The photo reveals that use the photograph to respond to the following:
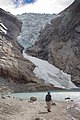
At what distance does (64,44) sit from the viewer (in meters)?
136

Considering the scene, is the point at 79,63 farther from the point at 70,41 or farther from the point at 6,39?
the point at 6,39

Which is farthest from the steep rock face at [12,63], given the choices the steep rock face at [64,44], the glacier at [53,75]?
the steep rock face at [64,44]

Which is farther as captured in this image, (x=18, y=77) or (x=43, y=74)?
(x=43, y=74)

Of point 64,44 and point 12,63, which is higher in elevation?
point 64,44

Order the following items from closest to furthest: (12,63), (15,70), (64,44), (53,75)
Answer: (15,70)
(12,63)
(53,75)
(64,44)

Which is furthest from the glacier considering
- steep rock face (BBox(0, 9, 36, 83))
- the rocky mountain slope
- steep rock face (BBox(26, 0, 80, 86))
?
steep rock face (BBox(0, 9, 36, 83))

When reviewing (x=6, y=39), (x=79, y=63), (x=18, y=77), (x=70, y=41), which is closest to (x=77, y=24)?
(x=70, y=41)

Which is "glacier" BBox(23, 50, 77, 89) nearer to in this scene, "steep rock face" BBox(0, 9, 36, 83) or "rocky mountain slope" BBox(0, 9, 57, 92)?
"rocky mountain slope" BBox(0, 9, 57, 92)

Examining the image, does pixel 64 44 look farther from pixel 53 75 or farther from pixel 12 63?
pixel 12 63

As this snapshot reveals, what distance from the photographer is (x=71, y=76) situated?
11994cm

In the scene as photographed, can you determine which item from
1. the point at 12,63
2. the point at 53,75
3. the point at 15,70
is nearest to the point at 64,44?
the point at 53,75

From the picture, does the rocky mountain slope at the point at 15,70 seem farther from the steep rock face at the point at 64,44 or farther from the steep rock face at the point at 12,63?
the steep rock face at the point at 64,44

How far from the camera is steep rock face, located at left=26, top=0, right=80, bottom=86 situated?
414ft

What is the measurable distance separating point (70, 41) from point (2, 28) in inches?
1128
